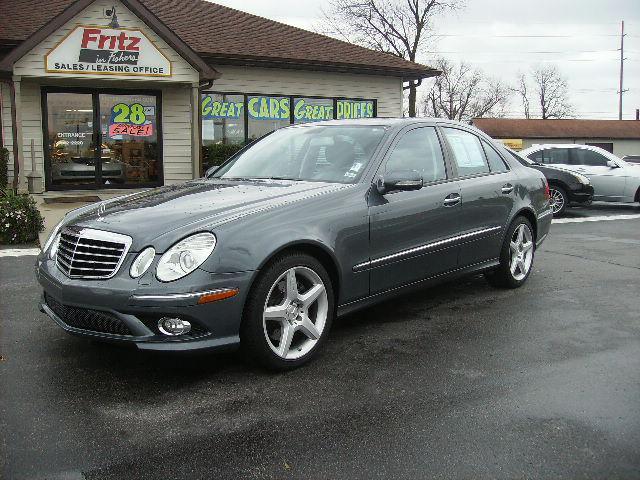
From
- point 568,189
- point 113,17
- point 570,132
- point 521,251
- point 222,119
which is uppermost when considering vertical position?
point 113,17

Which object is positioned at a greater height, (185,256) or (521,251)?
(185,256)

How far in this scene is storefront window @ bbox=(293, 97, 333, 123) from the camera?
17.5 m

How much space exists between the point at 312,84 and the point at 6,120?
7478 millimetres

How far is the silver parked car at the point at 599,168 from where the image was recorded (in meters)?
14.6

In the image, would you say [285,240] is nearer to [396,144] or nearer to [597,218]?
[396,144]

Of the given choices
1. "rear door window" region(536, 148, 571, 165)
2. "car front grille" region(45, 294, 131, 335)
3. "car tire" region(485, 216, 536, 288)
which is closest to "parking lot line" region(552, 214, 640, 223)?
"rear door window" region(536, 148, 571, 165)

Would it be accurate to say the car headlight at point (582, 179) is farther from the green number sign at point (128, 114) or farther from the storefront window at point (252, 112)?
the green number sign at point (128, 114)

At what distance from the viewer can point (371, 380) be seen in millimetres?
3889

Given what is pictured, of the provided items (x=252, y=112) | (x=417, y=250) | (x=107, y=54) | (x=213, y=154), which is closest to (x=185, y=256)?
(x=417, y=250)

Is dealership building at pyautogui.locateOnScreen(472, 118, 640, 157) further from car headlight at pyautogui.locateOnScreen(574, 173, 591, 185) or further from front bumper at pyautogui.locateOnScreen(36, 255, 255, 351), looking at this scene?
front bumper at pyautogui.locateOnScreen(36, 255, 255, 351)

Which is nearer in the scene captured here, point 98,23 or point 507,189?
point 507,189

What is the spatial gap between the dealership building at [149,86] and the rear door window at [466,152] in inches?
295

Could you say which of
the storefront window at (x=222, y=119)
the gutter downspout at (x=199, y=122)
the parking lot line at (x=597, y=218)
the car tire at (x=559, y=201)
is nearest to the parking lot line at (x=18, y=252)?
the gutter downspout at (x=199, y=122)

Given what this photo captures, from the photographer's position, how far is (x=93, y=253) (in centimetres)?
379
